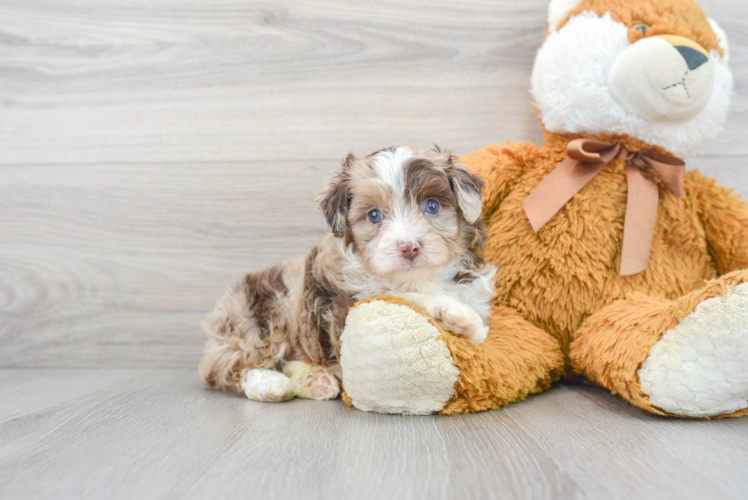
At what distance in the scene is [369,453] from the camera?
1226mm

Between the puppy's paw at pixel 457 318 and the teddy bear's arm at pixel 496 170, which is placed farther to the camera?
the teddy bear's arm at pixel 496 170

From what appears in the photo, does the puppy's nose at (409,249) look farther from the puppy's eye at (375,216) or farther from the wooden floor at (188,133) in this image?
the wooden floor at (188,133)

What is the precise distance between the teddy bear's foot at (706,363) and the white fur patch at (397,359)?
52 cm

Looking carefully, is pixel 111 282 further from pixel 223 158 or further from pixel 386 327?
pixel 386 327

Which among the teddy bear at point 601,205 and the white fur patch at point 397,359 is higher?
the teddy bear at point 601,205

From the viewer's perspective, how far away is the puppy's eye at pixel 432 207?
1.58 m

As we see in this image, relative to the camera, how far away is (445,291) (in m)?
1.65

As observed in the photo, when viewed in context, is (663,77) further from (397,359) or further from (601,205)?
(397,359)

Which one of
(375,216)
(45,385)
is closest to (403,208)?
(375,216)

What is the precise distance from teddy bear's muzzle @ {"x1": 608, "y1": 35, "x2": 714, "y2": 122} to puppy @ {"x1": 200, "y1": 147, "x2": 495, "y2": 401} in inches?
23.0

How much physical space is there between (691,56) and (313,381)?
5.02 feet

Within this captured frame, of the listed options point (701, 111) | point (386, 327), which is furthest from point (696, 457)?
point (701, 111)

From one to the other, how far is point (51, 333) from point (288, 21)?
5.51 ft

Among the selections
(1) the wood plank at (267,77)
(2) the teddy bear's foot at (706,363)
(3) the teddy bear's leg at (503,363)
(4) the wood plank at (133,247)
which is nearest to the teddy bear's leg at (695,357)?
Result: (2) the teddy bear's foot at (706,363)
